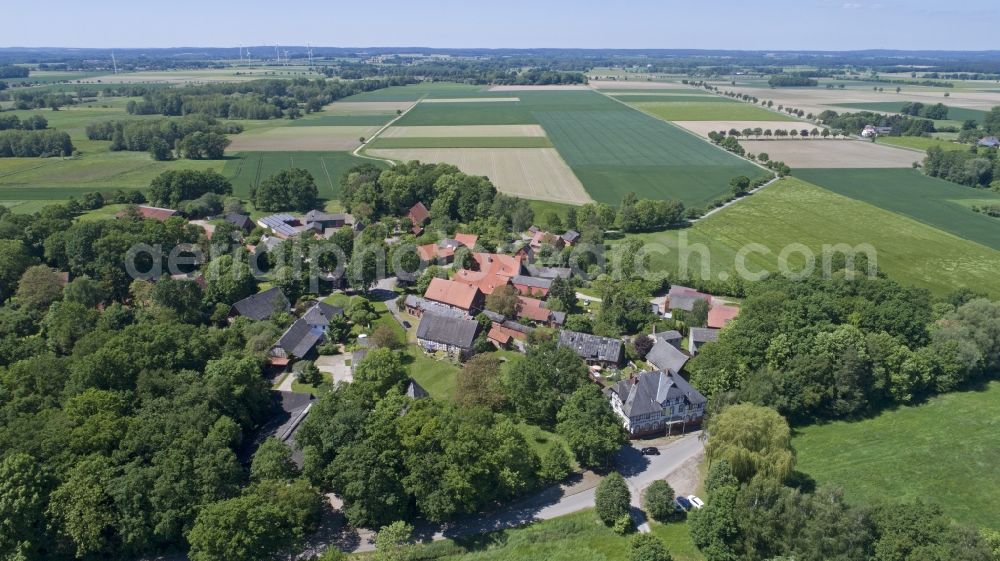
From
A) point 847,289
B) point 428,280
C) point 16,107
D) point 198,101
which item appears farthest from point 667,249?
point 16,107

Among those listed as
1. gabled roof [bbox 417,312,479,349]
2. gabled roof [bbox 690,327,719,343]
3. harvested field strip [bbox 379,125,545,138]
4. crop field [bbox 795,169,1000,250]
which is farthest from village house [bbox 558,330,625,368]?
harvested field strip [bbox 379,125,545,138]

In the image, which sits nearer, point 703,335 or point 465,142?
point 703,335

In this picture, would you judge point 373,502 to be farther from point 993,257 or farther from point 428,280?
point 993,257

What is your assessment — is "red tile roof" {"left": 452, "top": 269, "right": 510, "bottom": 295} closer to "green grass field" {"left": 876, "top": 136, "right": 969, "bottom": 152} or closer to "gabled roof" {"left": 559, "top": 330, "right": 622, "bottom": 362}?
"gabled roof" {"left": 559, "top": 330, "right": 622, "bottom": 362}

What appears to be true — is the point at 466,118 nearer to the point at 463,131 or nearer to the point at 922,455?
the point at 463,131

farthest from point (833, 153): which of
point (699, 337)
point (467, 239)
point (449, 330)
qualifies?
point (449, 330)

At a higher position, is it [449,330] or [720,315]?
[720,315]

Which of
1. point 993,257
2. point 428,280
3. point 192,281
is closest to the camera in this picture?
point 192,281
